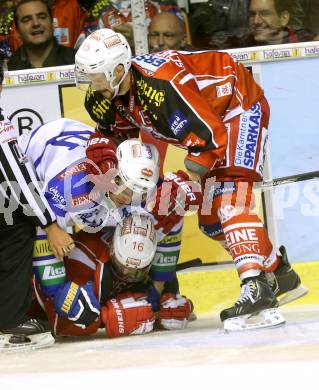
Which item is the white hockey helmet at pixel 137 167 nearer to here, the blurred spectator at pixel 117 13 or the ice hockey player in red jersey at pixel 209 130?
the ice hockey player in red jersey at pixel 209 130

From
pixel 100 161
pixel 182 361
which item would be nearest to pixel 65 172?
pixel 100 161

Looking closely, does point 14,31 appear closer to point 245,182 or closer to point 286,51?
point 286,51

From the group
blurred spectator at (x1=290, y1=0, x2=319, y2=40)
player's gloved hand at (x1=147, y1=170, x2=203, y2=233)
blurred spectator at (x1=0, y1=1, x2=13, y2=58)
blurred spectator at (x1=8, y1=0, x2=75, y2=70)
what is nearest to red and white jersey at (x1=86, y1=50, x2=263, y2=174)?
player's gloved hand at (x1=147, y1=170, x2=203, y2=233)

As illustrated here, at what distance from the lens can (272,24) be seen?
605 centimetres

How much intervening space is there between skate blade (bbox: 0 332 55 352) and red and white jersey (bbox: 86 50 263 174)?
0.93 metres

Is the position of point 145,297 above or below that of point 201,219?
below

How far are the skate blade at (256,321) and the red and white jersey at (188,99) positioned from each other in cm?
60

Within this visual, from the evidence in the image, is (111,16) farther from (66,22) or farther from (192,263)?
(192,263)

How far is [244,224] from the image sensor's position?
4508 millimetres

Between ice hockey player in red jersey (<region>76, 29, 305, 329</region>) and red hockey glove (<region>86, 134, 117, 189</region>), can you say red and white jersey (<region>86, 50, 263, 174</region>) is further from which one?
red hockey glove (<region>86, 134, 117, 189</region>)

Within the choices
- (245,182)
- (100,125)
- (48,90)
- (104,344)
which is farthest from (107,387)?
(48,90)

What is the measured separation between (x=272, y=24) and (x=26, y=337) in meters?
2.34

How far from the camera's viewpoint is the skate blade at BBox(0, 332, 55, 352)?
453 centimetres

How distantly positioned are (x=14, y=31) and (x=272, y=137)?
1497 mm
